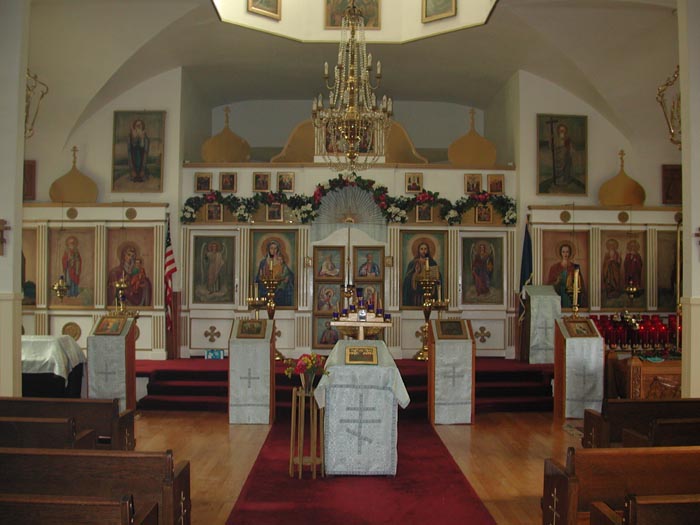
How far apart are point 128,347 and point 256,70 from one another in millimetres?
6291

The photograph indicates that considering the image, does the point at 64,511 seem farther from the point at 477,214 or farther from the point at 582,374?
the point at 477,214

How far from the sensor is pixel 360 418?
637 centimetres

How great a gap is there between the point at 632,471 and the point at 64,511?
307cm

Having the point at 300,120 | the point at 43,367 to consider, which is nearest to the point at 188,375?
the point at 43,367

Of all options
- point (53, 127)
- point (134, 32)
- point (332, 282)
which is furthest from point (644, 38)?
point (53, 127)

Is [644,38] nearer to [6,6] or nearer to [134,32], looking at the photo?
[134,32]

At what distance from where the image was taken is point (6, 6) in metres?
6.43

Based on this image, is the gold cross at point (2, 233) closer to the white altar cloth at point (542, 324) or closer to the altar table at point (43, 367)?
the altar table at point (43, 367)

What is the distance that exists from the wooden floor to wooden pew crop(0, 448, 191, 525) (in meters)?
1.49

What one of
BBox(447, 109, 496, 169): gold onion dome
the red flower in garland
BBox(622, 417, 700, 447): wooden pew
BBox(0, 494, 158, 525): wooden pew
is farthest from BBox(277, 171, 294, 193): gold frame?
BBox(0, 494, 158, 525): wooden pew

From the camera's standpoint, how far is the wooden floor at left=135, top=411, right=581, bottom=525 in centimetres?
572

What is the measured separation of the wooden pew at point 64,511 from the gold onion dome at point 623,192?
10961 millimetres

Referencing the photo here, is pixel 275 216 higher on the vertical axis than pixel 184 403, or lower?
higher

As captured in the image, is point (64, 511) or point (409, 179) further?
point (409, 179)
